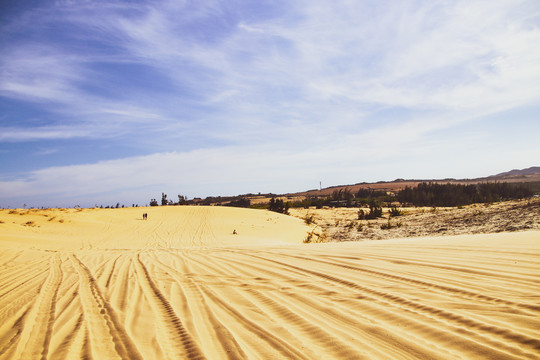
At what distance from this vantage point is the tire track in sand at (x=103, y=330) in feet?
7.19

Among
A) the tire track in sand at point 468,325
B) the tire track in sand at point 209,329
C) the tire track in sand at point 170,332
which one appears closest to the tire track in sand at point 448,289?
the tire track in sand at point 468,325

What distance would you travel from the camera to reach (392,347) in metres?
2.05

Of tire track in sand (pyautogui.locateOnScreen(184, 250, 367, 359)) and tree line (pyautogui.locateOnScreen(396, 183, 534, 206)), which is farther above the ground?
tree line (pyautogui.locateOnScreen(396, 183, 534, 206))

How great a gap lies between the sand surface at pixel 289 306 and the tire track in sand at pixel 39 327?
0.05ft

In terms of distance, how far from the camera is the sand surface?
2.12 m

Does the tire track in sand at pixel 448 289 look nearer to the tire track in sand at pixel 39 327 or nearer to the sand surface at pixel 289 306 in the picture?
the sand surface at pixel 289 306

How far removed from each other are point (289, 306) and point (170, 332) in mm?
1196

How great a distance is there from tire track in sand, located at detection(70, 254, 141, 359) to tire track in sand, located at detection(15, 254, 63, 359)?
304 millimetres

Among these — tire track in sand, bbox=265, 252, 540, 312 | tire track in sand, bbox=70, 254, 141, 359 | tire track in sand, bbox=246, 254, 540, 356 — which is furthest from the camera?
tire track in sand, bbox=265, 252, 540, 312

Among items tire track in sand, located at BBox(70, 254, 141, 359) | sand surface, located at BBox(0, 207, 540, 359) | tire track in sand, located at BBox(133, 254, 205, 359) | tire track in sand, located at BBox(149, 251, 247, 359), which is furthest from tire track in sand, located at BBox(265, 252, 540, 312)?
tire track in sand, located at BBox(70, 254, 141, 359)

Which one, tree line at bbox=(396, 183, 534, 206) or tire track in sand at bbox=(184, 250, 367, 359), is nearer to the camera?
tire track in sand at bbox=(184, 250, 367, 359)

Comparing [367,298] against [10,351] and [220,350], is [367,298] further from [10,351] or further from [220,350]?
[10,351]

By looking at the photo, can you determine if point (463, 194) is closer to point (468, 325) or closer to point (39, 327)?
point (468, 325)

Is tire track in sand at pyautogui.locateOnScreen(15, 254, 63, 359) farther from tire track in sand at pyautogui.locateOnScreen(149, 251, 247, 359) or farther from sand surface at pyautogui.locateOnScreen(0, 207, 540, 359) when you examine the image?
tire track in sand at pyautogui.locateOnScreen(149, 251, 247, 359)
